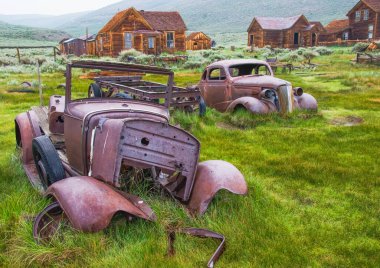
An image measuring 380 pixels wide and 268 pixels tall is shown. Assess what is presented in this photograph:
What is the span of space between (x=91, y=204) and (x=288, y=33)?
5676 cm

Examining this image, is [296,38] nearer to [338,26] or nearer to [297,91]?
[338,26]

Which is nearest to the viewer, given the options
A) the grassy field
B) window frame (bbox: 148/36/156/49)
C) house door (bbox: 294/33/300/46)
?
the grassy field

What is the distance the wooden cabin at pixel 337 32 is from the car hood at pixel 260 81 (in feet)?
176

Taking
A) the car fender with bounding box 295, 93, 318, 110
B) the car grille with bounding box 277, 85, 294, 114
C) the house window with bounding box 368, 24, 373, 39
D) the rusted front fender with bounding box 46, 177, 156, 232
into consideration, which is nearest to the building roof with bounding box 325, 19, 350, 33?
the house window with bounding box 368, 24, 373, 39

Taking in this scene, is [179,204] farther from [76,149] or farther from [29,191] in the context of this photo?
[29,191]

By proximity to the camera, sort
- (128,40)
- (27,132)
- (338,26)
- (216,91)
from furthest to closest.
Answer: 1. (338,26)
2. (128,40)
3. (216,91)
4. (27,132)

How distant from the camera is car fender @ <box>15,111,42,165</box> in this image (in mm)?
5738

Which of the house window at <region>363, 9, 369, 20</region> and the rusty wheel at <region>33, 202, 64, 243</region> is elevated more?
the house window at <region>363, 9, 369, 20</region>

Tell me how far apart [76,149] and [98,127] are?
0.75 meters

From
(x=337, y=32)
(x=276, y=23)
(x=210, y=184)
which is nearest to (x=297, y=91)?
(x=210, y=184)

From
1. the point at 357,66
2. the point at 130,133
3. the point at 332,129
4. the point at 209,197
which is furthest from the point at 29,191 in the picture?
the point at 357,66

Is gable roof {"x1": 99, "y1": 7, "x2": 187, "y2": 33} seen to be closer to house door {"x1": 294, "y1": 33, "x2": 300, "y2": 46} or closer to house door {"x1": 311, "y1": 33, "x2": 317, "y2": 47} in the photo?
house door {"x1": 294, "y1": 33, "x2": 300, "y2": 46}

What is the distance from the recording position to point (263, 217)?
4.14 m

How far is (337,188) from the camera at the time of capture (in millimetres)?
5258
